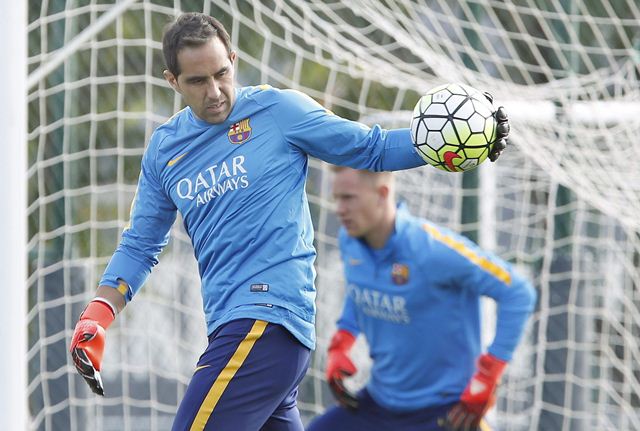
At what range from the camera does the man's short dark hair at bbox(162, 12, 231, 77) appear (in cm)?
342

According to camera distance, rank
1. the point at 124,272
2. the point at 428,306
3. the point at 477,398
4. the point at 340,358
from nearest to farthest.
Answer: the point at 124,272 < the point at 477,398 < the point at 428,306 < the point at 340,358

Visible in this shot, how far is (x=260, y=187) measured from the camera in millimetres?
3514

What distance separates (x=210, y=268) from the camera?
358cm

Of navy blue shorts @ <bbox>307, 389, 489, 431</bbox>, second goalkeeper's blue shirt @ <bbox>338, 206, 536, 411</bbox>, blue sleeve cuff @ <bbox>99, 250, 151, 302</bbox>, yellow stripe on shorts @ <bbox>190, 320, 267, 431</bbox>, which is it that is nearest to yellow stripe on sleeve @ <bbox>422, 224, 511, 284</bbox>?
second goalkeeper's blue shirt @ <bbox>338, 206, 536, 411</bbox>

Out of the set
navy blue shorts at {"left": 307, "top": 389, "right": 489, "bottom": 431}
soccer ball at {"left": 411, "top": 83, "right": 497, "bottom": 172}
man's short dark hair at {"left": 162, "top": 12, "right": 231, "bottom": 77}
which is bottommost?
navy blue shorts at {"left": 307, "top": 389, "right": 489, "bottom": 431}

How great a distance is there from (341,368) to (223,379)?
2081mm

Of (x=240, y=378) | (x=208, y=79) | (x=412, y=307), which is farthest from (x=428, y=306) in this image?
(x=208, y=79)

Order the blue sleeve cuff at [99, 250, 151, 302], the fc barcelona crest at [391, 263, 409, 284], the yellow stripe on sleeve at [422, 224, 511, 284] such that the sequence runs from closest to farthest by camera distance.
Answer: the blue sleeve cuff at [99, 250, 151, 302] → the yellow stripe on sleeve at [422, 224, 511, 284] → the fc barcelona crest at [391, 263, 409, 284]

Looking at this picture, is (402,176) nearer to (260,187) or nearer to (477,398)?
(477,398)

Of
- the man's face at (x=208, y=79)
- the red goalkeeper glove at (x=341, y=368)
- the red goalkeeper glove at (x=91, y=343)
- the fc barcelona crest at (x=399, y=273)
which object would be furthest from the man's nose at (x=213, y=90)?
the red goalkeeper glove at (x=341, y=368)

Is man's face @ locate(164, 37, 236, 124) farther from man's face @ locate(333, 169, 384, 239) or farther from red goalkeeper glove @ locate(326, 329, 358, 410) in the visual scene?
red goalkeeper glove @ locate(326, 329, 358, 410)

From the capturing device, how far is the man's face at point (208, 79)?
3.41 metres

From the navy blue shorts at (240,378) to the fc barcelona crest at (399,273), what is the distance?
1901 millimetres

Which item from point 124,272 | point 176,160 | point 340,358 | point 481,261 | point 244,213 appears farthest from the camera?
point 340,358
